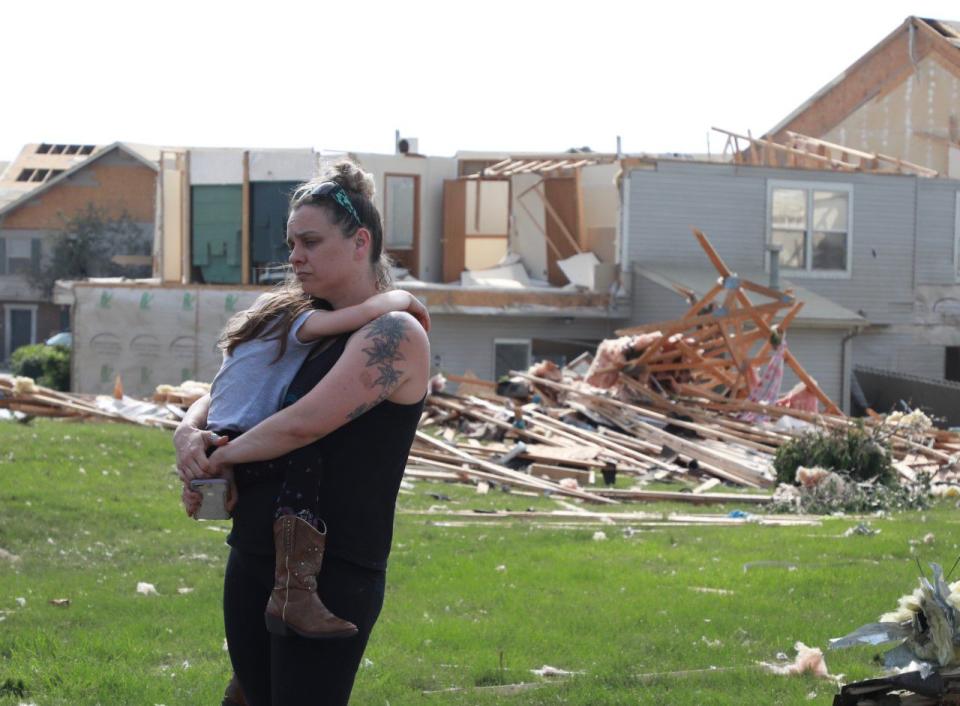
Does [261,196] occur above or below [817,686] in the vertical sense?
above

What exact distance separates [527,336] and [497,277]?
2027 mm

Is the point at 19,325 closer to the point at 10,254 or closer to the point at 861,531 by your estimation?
the point at 10,254

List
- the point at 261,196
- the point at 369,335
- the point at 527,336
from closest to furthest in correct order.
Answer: the point at 369,335, the point at 527,336, the point at 261,196

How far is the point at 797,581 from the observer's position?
9.07 m

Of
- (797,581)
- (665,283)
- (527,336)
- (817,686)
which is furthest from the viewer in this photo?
(527,336)

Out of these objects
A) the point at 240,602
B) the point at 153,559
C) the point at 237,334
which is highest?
the point at 237,334

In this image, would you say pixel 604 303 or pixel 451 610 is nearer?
pixel 451 610

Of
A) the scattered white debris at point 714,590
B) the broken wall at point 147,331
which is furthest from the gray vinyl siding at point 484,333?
the scattered white debris at point 714,590

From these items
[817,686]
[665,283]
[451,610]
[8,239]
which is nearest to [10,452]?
[451,610]

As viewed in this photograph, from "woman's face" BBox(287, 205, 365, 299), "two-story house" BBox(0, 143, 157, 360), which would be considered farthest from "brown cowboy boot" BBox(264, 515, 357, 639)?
"two-story house" BBox(0, 143, 157, 360)

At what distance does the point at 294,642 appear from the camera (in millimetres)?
3564

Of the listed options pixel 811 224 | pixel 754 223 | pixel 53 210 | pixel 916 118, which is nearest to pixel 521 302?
pixel 754 223

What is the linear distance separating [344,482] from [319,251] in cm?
63

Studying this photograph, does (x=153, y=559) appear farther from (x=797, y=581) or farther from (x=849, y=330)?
(x=849, y=330)
